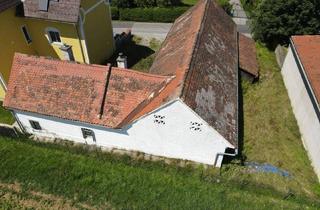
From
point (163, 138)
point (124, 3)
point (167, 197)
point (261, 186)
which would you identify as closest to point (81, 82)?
point (163, 138)

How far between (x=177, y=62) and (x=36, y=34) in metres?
14.1

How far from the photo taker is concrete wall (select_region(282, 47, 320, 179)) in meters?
21.6

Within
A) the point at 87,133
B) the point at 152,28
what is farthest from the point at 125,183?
the point at 152,28

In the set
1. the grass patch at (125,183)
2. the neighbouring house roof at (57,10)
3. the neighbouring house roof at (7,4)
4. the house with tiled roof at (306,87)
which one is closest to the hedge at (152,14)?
the neighbouring house roof at (57,10)

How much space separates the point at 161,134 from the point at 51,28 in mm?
14843

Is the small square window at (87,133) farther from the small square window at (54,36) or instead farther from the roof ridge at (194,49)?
the small square window at (54,36)

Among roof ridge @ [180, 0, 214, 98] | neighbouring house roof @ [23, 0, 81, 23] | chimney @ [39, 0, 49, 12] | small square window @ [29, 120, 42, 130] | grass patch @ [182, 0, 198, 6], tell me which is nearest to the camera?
roof ridge @ [180, 0, 214, 98]

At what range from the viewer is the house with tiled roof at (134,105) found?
19000mm

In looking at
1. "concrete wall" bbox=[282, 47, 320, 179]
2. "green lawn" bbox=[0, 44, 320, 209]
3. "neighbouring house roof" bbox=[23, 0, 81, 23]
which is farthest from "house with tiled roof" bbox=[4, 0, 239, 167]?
"concrete wall" bbox=[282, 47, 320, 179]

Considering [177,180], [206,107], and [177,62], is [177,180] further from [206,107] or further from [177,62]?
[177,62]

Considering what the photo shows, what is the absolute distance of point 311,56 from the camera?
81.9 feet

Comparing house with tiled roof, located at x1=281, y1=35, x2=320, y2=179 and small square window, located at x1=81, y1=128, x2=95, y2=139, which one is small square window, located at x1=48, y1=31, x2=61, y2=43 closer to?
small square window, located at x1=81, y1=128, x2=95, y2=139

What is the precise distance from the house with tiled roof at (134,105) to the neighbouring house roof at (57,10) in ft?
17.6

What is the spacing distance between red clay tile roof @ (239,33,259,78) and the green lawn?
6903mm
